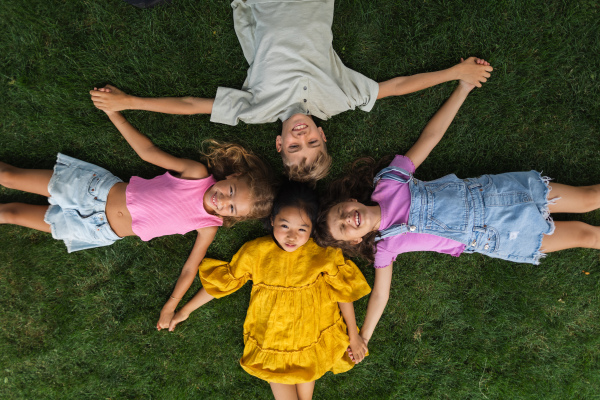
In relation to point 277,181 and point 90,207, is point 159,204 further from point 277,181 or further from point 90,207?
point 277,181

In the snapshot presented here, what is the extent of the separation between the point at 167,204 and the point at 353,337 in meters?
1.98

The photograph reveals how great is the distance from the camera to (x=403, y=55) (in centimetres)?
305

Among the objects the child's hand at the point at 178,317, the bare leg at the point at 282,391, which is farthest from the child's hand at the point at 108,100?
the bare leg at the point at 282,391

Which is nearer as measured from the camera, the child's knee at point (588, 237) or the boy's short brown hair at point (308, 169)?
the boy's short brown hair at point (308, 169)

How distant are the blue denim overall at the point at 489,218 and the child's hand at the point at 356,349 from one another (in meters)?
1.02

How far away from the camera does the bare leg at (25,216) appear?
2.99m

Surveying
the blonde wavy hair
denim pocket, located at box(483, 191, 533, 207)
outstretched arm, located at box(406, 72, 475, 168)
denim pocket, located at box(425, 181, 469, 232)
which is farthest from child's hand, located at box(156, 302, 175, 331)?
denim pocket, located at box(483, 191, 533, 207)

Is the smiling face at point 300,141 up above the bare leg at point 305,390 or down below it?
above

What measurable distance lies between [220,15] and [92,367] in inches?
137

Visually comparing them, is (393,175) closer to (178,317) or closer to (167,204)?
(167,204)

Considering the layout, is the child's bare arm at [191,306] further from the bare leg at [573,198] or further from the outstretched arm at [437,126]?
the bare leg at [573,198]

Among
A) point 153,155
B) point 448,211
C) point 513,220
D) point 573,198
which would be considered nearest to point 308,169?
point 448,211

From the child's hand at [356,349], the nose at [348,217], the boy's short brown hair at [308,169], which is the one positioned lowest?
the child's hand at [356,349]

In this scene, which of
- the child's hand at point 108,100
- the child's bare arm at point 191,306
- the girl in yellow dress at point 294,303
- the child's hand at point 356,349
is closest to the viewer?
the girl in yellow dress at point 294,303
